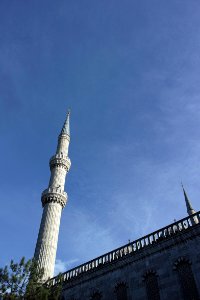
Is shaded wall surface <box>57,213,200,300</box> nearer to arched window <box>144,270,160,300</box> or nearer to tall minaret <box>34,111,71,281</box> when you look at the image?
arched window <box>144,270,160,300</box>

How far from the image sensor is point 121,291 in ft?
57.9

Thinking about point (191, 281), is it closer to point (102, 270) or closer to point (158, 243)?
point (158, 243)

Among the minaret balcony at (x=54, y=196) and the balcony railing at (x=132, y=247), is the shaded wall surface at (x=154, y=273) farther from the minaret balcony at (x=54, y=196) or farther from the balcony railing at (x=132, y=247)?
the minaret balcony at (x=54, y=196)

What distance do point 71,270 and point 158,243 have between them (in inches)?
277

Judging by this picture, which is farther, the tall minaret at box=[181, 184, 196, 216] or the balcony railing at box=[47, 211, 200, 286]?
the tall minaret at box=[181, 184, 196, 216]

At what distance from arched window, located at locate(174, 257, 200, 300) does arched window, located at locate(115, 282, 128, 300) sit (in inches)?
130

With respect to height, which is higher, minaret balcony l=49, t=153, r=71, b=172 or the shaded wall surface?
minaret balcony l=49, t=153, r=71, b=172

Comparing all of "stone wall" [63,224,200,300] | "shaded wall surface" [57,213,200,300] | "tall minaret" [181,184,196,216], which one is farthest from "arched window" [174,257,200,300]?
"tall minaret" [181,184,196,216]

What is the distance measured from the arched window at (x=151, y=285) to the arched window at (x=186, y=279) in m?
1.37

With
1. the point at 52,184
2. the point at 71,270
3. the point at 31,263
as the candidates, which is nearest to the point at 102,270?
the point at 71,270

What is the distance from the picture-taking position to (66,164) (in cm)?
3397

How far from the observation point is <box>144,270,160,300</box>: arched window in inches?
640

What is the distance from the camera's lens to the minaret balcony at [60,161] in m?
33.4

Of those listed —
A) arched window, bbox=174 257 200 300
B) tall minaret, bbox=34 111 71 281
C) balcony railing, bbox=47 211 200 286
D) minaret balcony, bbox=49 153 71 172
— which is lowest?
arched window, bbox=174 257 200 300
